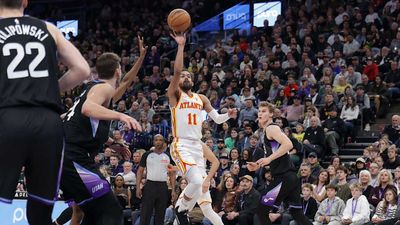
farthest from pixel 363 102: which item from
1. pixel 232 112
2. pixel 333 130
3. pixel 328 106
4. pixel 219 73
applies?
pixel 232 112

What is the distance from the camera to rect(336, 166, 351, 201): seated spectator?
13.6 m

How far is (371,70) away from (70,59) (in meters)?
14.6

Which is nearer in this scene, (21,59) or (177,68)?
(21,59)

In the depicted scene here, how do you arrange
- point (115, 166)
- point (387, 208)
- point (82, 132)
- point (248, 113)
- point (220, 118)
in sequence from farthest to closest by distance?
1. point (248, 113)
2. point (115, 166)
3. point (387, 208)
4. point (220, 118)
5. point (82, 132)

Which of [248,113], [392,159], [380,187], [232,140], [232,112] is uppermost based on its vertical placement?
[232,112]

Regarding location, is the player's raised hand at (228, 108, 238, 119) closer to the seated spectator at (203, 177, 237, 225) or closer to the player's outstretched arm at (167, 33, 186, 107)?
the player's outstretched arm at (167, 33, 186, 107)

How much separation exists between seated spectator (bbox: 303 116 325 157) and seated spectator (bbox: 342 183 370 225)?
125 inches

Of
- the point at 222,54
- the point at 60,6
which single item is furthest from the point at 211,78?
the point at 60,6

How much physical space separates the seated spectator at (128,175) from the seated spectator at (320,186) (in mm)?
4114

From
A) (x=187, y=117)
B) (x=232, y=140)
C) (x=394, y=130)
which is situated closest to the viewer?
(x=187, y=117)

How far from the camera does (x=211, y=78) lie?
68.9 feet

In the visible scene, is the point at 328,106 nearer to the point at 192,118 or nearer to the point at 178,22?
the point at 192,118

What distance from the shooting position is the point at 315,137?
16266mm

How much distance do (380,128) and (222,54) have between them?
638 centimetres
